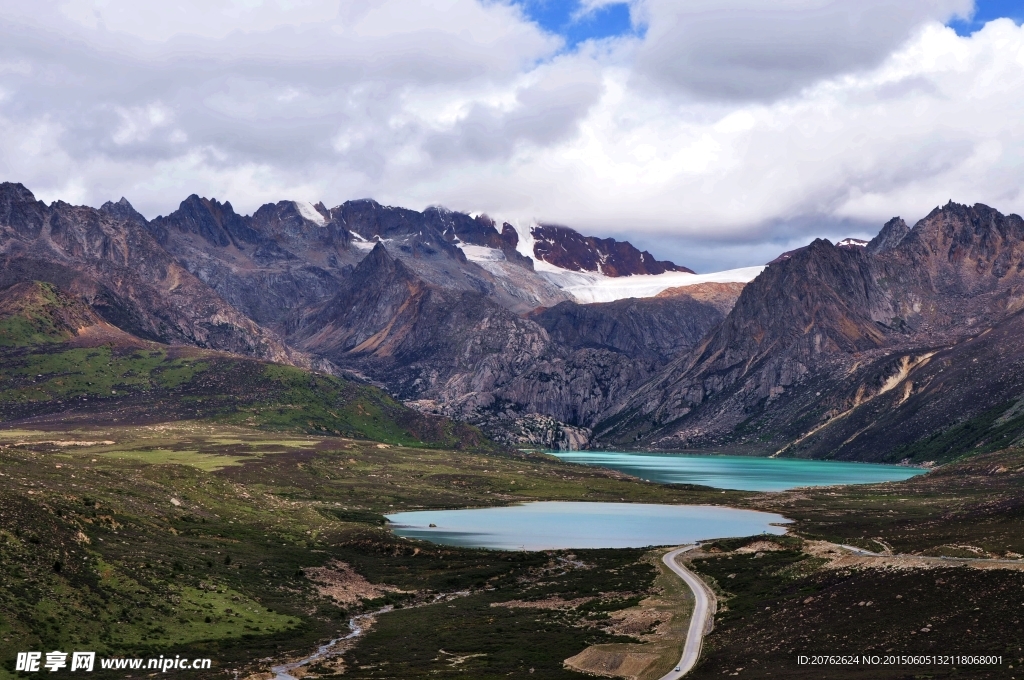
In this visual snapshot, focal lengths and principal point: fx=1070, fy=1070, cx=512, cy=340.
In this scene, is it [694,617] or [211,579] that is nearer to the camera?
[694,617]

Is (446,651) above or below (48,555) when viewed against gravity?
below

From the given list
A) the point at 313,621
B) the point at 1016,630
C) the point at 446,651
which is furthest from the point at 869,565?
the point at 313,621

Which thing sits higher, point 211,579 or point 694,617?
point 211,579

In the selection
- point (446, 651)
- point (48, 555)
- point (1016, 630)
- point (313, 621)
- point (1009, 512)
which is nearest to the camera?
point (1016, 630)

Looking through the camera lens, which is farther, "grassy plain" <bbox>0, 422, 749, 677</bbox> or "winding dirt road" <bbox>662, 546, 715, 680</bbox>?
"grassy plain" <bbox>0, 422, 749, 677</bbox>

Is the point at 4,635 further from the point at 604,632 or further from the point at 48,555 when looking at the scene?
the point at 604,632

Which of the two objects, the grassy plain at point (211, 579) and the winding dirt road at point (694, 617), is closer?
the winding dirt road at point (694, 617)

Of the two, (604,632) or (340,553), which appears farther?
(340,553)

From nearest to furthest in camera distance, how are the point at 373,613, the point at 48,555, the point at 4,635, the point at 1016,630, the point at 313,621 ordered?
the point at 1016,630 → the point at 4,635 → the point at 48,555 → the point at 313,621 → the point at 373,613
